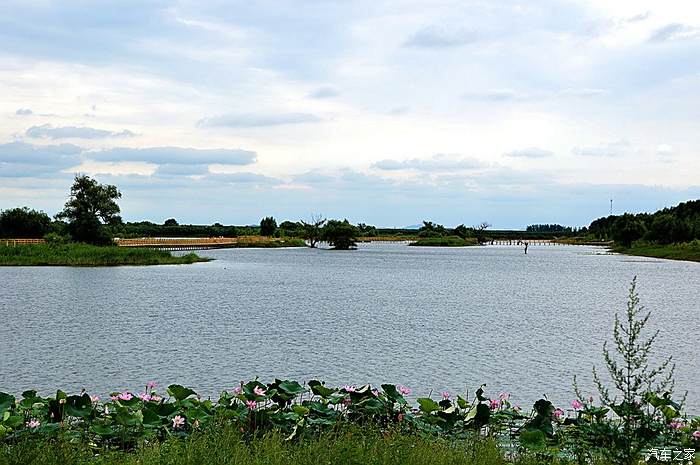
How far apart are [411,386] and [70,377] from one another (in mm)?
6956

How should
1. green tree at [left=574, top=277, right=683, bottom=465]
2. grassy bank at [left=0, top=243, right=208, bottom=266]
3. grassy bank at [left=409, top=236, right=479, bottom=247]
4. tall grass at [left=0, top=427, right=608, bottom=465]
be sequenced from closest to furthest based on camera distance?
tall grass at [left=0, top=427, right=608, bottom=465] → green tree at [left=574, top=277, right=683, bottom=465] → grassy bank at [left=0, top=243, right=208, bottom=266] → grassy bank at [left=409, top=236, right=479, bottom=247]

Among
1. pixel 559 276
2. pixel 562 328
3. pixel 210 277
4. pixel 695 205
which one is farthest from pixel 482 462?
pixel 695 205

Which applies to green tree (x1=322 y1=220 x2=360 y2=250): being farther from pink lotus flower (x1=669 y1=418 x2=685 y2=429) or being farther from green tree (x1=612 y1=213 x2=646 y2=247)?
pink lotus flower (x1=669 y1=418 x2=685 y2=429)

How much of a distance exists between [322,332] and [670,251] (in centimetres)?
7968

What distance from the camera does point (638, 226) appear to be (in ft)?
387

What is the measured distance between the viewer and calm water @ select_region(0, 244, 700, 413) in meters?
16.5

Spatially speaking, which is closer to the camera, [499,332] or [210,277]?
[499,332]

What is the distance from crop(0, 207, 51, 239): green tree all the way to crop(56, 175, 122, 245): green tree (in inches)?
269

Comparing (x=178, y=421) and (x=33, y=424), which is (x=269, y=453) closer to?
(x=178, y=421)

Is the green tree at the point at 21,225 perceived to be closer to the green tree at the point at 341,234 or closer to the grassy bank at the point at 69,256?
the grassy bank at the point at 69,256

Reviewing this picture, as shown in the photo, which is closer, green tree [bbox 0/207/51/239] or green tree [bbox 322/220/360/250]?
green tree [bbox 0/207/51/239]

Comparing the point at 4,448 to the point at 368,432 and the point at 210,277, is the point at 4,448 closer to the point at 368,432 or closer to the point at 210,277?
the point at 368,432

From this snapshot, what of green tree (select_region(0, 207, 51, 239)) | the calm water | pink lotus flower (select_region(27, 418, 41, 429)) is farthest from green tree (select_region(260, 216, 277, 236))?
pink lotus flower (select_region(27, 418, 41, 429))

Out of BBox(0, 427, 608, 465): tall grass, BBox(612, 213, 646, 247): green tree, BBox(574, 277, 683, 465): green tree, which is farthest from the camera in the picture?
BBox(612, 213, 646, 247): green tree
